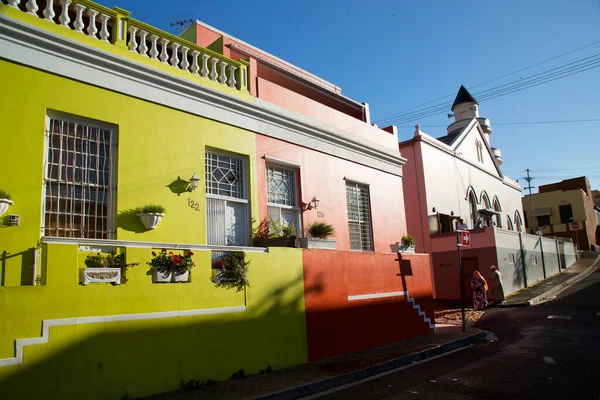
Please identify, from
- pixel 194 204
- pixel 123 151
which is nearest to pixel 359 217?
pixel 194 204

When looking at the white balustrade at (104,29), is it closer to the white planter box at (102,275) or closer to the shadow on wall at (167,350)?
the white planter box at (102,275)

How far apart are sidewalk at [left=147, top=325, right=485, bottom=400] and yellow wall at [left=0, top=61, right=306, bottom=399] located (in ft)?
1.21

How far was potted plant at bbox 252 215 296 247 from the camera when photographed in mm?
10484

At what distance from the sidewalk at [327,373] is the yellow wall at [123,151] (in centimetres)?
290

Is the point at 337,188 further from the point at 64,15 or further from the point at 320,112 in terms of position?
the point at 64,15

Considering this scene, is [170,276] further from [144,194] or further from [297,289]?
[297,289]

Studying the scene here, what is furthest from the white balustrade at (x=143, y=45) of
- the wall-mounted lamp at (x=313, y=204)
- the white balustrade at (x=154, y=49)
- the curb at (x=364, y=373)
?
the curb at (x=364, y=373)

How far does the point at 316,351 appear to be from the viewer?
10242mm

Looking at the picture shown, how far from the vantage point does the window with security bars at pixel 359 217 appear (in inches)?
545

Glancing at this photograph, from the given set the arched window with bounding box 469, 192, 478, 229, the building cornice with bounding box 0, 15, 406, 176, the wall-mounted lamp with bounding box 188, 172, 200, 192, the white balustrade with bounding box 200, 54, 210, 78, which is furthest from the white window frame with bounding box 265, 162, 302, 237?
the arched window with bounding box 469, 192, 478, 229

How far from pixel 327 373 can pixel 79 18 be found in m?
7.73

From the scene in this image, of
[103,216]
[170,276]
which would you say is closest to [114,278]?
[170,276]

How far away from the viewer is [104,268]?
7059mm

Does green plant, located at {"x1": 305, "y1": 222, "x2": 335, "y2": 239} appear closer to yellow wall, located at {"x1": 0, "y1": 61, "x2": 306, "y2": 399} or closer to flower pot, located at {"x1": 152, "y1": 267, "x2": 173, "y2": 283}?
yellow wall, located at {"x1": 0, "y1": 61, "x2": 306, "y2": 399}
